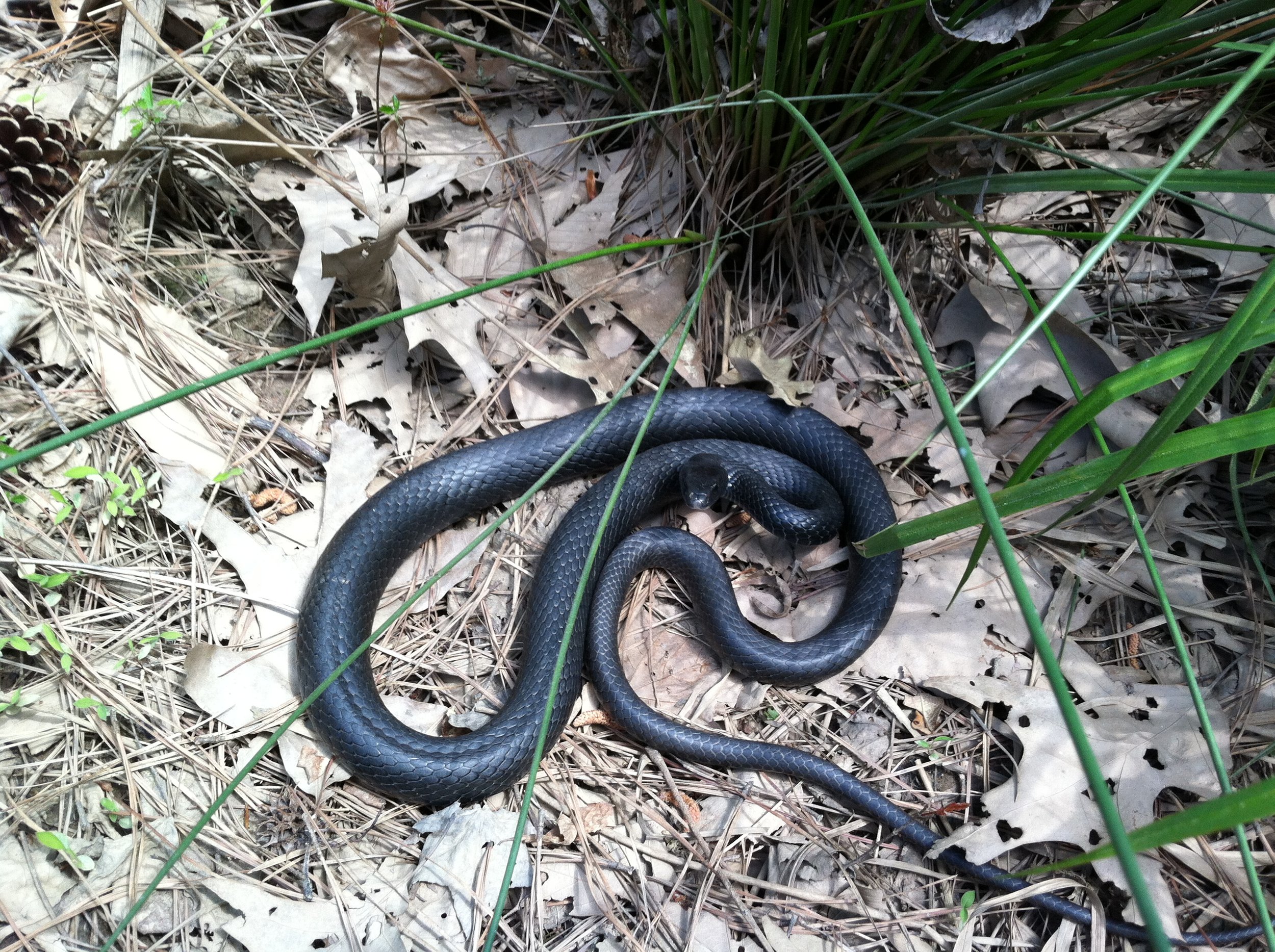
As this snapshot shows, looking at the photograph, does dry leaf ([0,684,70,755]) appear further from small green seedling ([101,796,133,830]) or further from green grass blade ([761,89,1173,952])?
green grass blade ([761,89,1173,952])

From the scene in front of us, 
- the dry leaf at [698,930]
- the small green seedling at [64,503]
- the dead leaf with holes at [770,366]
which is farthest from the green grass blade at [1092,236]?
the small green seedling at [64,503]

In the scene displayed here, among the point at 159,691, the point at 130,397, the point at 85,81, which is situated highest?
the point at 85,81

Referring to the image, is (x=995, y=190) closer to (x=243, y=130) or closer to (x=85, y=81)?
(x=243, y=130)

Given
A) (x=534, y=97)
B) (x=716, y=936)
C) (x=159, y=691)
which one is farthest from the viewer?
(x=534, y=97)

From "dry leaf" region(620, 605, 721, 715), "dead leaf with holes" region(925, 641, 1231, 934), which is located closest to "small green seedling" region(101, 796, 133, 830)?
"dry leaf" region(620, 605, 721, 715)

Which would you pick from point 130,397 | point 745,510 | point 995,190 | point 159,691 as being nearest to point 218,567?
point 159,691

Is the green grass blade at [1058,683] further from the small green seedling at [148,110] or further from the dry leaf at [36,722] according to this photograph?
the small green seedling at [148,110]
